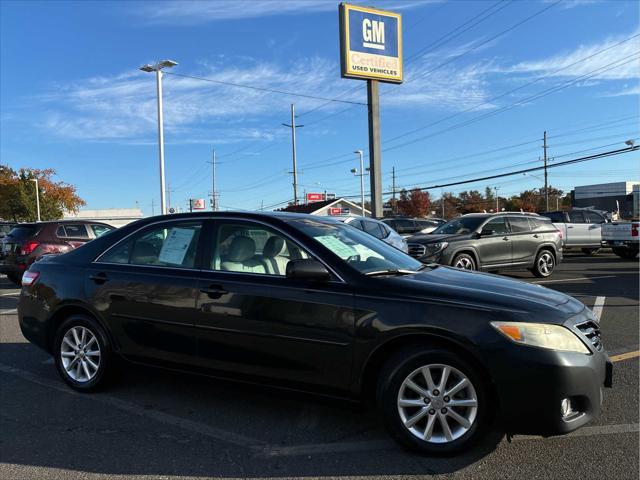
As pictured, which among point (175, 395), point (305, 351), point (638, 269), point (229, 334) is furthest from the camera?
point (638, 269)

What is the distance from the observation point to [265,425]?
3.90 m

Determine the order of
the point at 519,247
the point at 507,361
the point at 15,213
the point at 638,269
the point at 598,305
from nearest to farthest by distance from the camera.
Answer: the point at 507,361
the point at 598,305
the point at 519,247
the point at 638,269
the point at 15,213

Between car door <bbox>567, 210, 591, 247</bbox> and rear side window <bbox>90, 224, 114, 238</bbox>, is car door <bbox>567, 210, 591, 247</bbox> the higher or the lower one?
the lower one

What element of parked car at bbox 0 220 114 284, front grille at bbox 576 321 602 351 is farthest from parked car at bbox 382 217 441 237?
front grille at bbox 576 321 602 351

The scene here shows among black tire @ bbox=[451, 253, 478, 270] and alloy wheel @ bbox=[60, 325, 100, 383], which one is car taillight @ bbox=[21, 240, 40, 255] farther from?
black tire @ bbox=[451, 253, 478, 270]

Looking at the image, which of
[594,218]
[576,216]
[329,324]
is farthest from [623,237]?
[329,324]

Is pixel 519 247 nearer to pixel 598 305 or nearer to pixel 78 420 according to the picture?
pixel 598 305

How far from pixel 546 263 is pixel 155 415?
11430 millimetres

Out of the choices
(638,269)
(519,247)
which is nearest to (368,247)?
(519,247)

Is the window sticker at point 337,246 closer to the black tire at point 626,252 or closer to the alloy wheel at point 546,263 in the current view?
the alloy wheel at point 546,263

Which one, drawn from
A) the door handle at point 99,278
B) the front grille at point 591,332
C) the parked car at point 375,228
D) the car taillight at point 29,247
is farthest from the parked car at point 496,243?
the car taillight at point 29,247

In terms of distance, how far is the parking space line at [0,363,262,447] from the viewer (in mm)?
3666

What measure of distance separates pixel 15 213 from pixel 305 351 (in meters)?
70.9

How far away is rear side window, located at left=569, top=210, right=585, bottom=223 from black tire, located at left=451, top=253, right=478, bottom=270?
881cm
